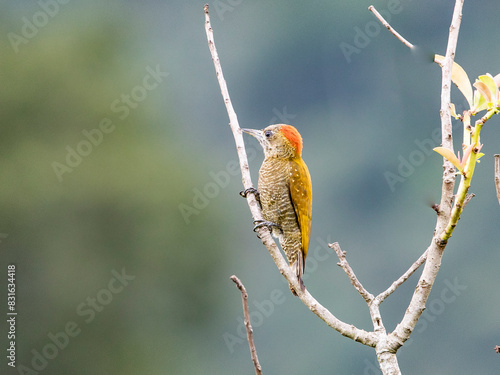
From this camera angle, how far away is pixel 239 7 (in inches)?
1751

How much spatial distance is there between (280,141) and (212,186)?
Result: 15.5m

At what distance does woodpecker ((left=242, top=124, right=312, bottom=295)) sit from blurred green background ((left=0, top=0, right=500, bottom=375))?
1.15m

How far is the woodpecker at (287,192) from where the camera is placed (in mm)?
3613

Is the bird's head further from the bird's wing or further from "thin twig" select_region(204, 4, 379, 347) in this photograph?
"thin twig" select_region(204, 4, 379, 347)

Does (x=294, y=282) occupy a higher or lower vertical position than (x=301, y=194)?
lower

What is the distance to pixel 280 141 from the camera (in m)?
3.76

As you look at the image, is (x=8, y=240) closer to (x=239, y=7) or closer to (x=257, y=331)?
(x=257, y=331)

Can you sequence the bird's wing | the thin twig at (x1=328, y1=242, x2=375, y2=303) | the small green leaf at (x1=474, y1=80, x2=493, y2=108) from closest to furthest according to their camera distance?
1. the small green leaf at (x1=474, y1=80, x2=493, y2=108)
2. the thin twig at (x1=328, y1=242, x2=375, y2=303)
3. the bird's wing

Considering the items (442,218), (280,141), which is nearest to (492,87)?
(442,218)

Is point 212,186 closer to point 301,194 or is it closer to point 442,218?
point 301,194

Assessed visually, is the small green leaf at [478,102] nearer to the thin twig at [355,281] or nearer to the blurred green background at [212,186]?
the blurred green background at [212,186]

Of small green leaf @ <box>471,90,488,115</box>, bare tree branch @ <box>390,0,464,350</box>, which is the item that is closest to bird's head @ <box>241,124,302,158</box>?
bare tree branch @ <box>390,0,464,350</box>

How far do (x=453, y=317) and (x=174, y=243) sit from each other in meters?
18.7

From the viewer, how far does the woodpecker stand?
142 inches
